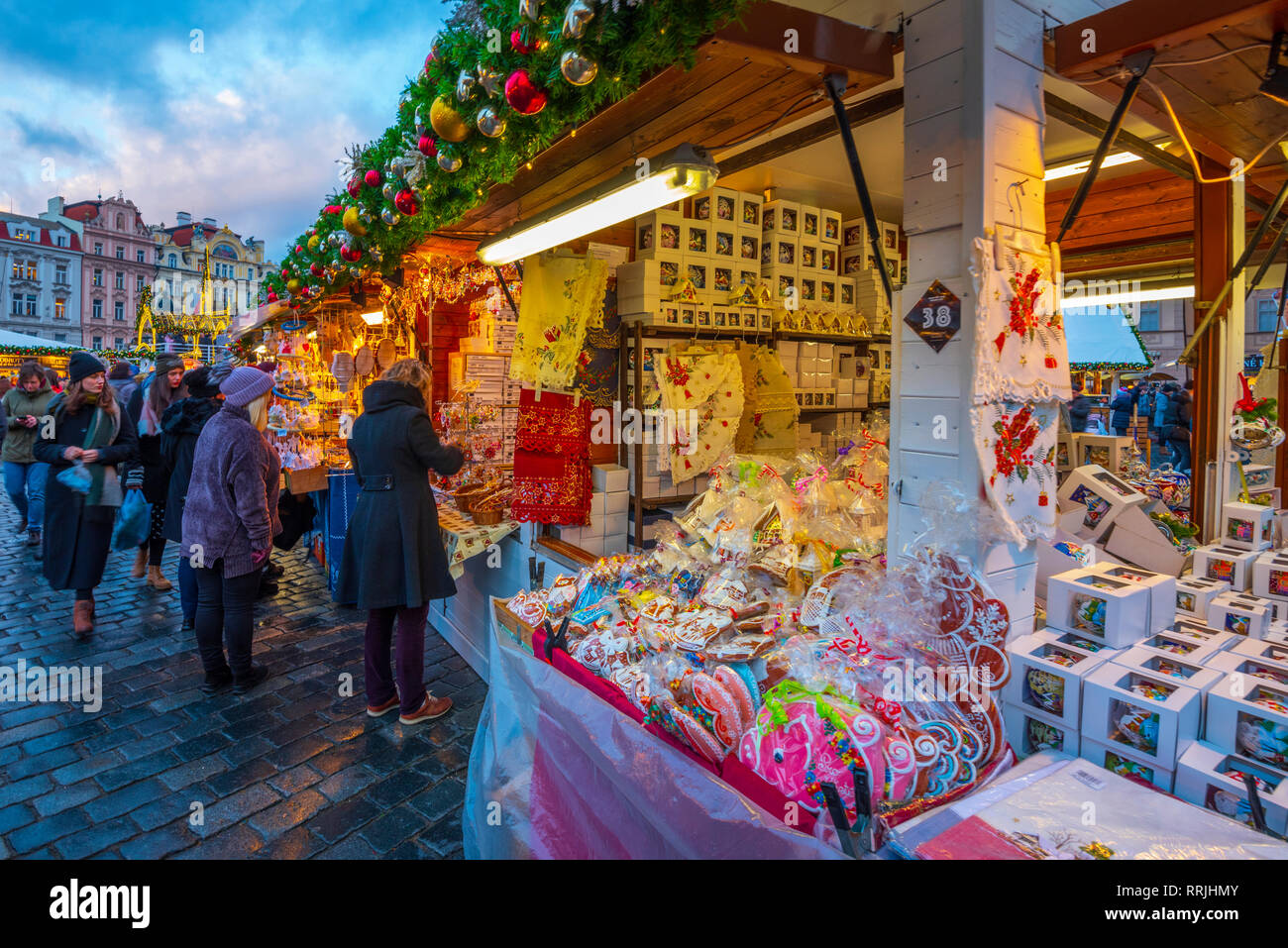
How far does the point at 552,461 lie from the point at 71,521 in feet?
11.5

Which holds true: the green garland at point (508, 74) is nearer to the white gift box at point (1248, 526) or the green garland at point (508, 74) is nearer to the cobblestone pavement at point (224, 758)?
the cobblestone pavement at point (224, 758)

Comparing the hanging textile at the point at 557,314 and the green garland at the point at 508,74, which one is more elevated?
the green garland at the point at 508,74

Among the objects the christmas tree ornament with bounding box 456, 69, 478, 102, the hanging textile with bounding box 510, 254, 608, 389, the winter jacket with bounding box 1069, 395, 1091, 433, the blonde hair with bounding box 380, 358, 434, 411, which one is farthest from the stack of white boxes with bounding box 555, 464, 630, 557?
the winter jacket with bounding box 1069, 395, 1091, 433

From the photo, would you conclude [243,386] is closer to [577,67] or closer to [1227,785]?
[577,67]

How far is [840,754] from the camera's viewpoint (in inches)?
61.8

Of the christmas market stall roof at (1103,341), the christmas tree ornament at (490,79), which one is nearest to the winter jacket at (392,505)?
the christmas tree ornament at (490,79)

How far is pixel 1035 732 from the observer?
1.92 meters

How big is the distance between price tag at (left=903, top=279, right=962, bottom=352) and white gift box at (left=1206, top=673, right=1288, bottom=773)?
1270 millimetres

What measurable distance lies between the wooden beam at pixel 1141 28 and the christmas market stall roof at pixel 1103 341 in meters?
8.70

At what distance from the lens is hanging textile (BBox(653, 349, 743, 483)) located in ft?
14.4

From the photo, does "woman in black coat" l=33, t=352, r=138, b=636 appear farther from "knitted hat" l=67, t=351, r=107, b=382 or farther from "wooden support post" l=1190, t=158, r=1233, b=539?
"wooden support post" l=1190, t=158, r=1233, b=539

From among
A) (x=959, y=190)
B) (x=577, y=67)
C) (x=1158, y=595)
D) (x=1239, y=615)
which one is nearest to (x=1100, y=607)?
(x=1158, y=595)

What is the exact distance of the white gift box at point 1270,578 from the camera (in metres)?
2.51

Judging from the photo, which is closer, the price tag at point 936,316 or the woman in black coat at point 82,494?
the price tag at point 936,316
